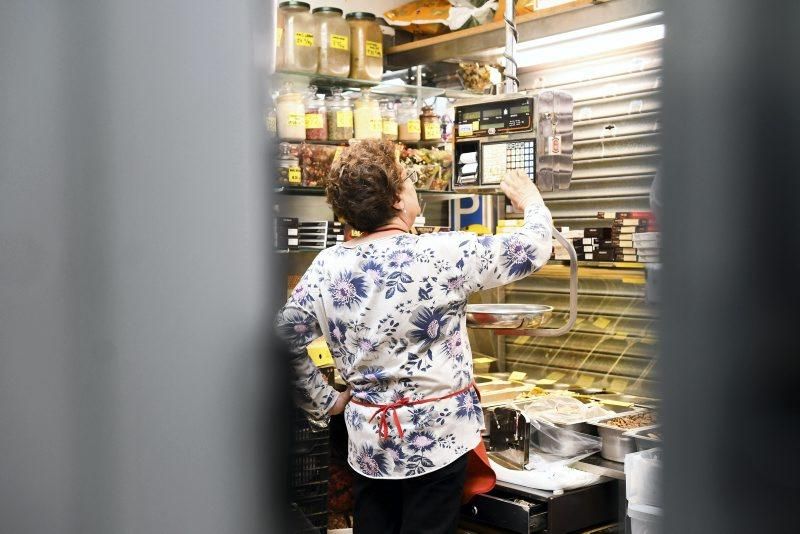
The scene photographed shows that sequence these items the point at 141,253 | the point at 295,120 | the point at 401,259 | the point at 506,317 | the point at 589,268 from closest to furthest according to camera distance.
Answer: the point at 141,253 → the point at 401,259 → the point at 506,317 → the point at 295,120 → the point at 589,268

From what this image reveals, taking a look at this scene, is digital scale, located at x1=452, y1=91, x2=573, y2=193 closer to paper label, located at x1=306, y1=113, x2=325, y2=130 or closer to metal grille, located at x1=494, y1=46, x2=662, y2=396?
paper label, located at x1=306, y1=113, x2=325, y2=130

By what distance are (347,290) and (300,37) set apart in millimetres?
1856

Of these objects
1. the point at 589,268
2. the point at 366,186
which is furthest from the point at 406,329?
the point at 589,268

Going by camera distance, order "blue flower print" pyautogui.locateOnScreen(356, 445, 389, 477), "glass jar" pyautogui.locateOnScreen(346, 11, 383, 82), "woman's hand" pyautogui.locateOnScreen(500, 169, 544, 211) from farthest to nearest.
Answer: "glass jar" pyautogui.locateOnScreen(346, 11, 383, 82)
"woman's hand" pyautogui.locateOnScreen(500, 169, 544, 211)
"blue flower print" pyautogui.locateOnScreen(356, 445, 389, 477)

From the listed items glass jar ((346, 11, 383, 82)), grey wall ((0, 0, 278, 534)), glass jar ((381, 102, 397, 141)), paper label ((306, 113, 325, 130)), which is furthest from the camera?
glass jar ((381, 102, 397, 141))

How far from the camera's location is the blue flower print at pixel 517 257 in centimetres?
245

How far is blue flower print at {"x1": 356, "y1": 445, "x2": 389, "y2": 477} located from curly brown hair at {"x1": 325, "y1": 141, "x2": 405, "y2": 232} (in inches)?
24.5

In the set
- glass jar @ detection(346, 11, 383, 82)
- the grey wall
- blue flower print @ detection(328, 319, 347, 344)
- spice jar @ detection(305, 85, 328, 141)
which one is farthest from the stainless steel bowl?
the grey wall

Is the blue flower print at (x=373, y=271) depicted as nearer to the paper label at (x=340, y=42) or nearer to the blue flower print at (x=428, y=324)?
the blue flower print at (x=428, y=324)

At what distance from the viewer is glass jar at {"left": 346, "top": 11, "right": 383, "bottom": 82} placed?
157 inches

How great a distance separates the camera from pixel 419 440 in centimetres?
238

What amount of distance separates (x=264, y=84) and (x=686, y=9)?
203 mm

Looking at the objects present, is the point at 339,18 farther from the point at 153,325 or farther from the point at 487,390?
the point at 153,325

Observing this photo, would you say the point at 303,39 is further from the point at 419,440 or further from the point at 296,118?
the point at 419,440
